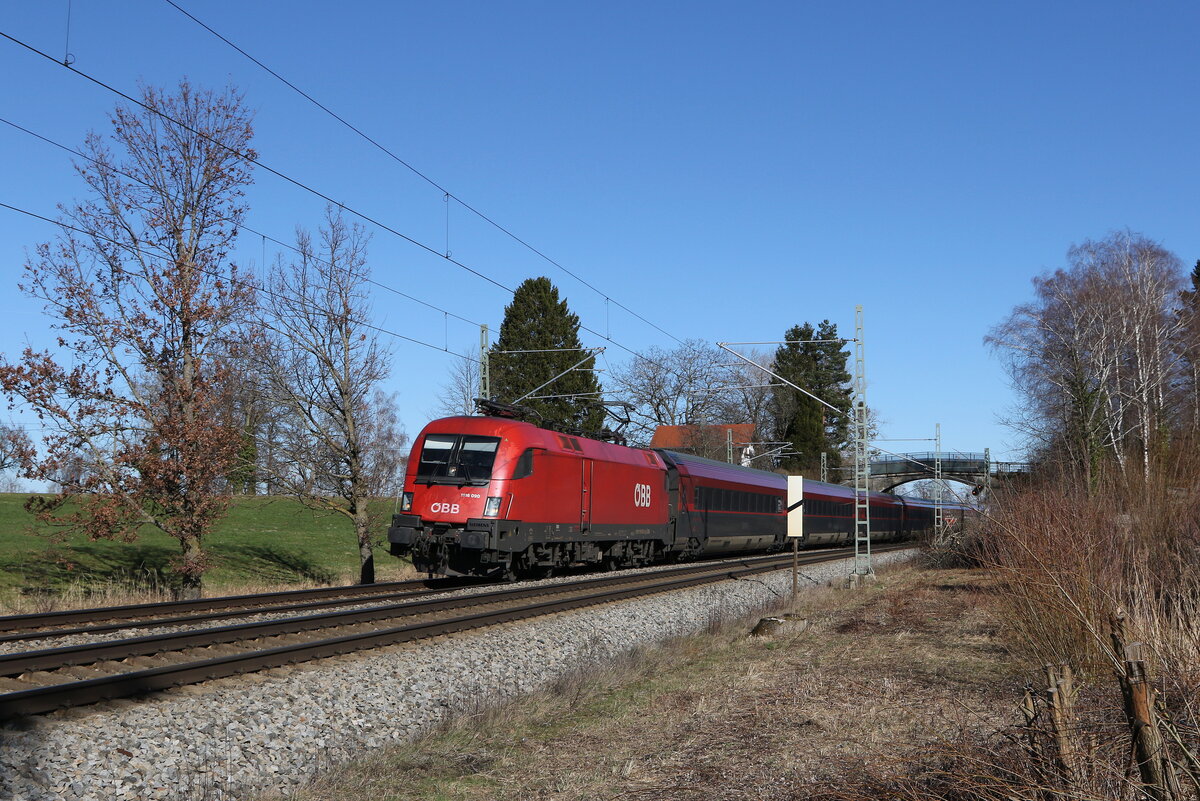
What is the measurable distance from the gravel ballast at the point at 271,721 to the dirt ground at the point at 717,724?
453 mm

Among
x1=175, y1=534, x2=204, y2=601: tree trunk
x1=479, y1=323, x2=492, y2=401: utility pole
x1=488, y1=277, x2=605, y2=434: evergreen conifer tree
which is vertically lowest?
x1=175, y1=534, x2=204, y2=601: tree trunk

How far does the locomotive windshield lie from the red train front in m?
0.02

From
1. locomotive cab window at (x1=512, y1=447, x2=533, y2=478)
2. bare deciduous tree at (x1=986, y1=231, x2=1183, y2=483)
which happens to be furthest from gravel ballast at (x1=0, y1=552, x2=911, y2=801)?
bare deciduous tree at (x1=986, y1=231, x2=1183, y2=483)

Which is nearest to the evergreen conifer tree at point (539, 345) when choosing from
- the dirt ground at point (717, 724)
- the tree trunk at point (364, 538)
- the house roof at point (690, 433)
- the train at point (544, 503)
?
the house roof at point (690, 433)

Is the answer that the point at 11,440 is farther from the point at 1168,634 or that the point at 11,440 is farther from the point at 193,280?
the point at 1168,634

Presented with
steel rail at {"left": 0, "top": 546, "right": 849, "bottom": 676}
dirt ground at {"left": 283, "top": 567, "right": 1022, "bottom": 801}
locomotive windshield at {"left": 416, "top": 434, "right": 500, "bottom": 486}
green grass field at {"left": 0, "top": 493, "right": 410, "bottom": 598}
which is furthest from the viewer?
green grass field at {"left": 0, "top": 493, "right": 410, "bottom": 598}

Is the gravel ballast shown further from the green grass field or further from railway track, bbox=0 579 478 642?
the green grass field

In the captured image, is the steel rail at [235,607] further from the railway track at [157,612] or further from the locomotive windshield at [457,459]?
the locomotive windshield at [457,459]

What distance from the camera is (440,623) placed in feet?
41.8

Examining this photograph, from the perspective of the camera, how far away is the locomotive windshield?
1880 centimetres

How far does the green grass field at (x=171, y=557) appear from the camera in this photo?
2492 cm

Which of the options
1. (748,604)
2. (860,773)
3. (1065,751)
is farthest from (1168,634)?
(748,604)

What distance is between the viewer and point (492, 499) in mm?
18500

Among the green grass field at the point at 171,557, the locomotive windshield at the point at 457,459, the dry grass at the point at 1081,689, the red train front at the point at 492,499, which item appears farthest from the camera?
the green grass field at the point at 171,557
